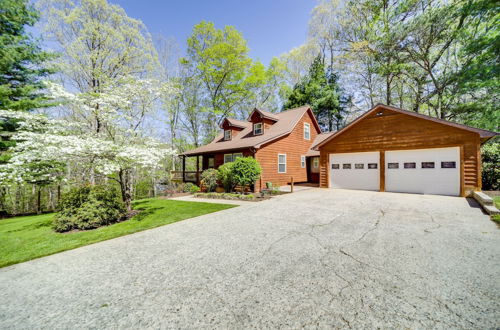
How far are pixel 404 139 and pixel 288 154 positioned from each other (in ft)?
24.9

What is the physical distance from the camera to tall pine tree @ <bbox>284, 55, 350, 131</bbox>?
2358 cm

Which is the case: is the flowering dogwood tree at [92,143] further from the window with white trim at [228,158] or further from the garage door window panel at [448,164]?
the garage door window panel at [448,164]

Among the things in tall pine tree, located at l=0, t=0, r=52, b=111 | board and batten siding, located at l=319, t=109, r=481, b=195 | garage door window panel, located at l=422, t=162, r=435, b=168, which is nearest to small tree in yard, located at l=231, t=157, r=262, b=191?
board and batten siding, located at l=319, t=109, r=481, b=195

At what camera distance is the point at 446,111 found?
57.5 feet

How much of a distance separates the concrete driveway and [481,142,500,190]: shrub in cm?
1092

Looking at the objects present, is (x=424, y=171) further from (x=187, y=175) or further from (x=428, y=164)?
(x=187, y=175)

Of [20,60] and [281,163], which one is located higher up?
[20,60]

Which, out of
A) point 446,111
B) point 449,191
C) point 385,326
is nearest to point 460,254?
point 385,326

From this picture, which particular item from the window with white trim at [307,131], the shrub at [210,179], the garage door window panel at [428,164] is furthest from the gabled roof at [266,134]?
the garage door window panel at [428,164]

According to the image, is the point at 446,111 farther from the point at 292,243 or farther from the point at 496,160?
the point at 292,243

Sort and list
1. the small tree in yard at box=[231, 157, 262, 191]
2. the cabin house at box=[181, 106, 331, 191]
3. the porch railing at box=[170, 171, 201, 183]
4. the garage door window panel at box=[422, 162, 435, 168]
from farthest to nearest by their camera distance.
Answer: the porch railing at box=[170, 171, 201, 183] → the cabin house at box=[181, 106, 331, 191] → the small tree in yard at box=[231, 157, 262, 191] → the garage door window panel at box=[422, 162, 435, 168]

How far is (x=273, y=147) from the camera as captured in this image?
1452 centimetres

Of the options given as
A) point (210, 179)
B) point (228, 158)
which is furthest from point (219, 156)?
point (210, 179)

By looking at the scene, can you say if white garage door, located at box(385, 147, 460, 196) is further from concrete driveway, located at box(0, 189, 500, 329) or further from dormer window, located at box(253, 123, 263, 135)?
dormer window, located at box(253, 123, 263, 135)
